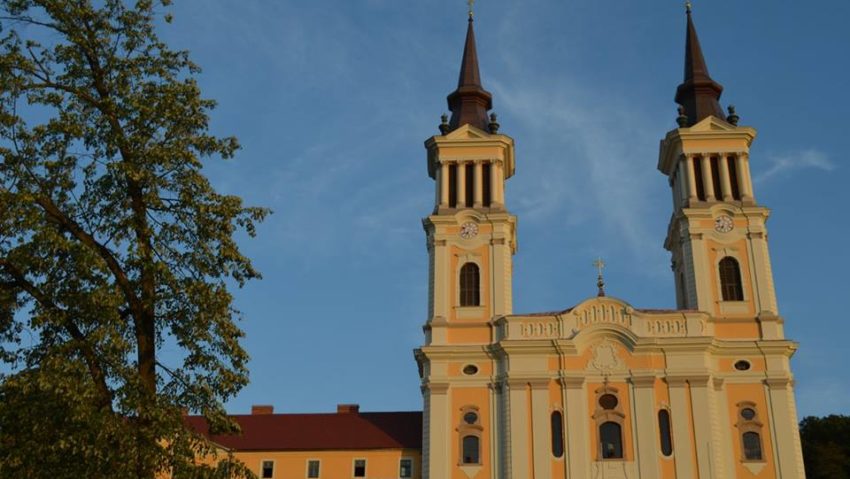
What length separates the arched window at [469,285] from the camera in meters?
48.6

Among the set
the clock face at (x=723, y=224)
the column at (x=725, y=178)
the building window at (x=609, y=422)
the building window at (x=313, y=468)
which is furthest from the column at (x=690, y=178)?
the building window at (x=313, y=468)

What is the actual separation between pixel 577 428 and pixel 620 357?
4.11 meters

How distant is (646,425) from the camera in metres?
44.4

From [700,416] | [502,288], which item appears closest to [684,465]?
[700,416]

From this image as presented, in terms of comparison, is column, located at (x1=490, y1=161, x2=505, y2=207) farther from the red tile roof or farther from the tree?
the tree

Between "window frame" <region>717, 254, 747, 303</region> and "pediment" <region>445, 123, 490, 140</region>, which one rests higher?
"pediment" <region>445, 123, 490, 140</region>

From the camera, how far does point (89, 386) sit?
57.3 ft

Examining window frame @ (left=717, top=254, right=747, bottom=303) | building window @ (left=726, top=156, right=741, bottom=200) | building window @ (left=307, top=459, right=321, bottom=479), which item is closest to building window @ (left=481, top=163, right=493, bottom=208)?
window frame @ (left=717, top=254, right=747, bottom=303)

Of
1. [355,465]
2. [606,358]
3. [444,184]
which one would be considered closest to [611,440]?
[606,358]

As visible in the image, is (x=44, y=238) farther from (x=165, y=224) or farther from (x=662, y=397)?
(x=662, y=397)

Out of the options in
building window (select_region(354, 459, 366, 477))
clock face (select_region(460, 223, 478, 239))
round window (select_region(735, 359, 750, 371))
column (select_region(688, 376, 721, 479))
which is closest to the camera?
column (select_region(688, 376, 721, 479))

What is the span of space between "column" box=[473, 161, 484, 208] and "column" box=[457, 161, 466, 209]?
0.64 m

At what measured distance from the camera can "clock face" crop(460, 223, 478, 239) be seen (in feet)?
164

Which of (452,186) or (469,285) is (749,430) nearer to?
(469,285)
